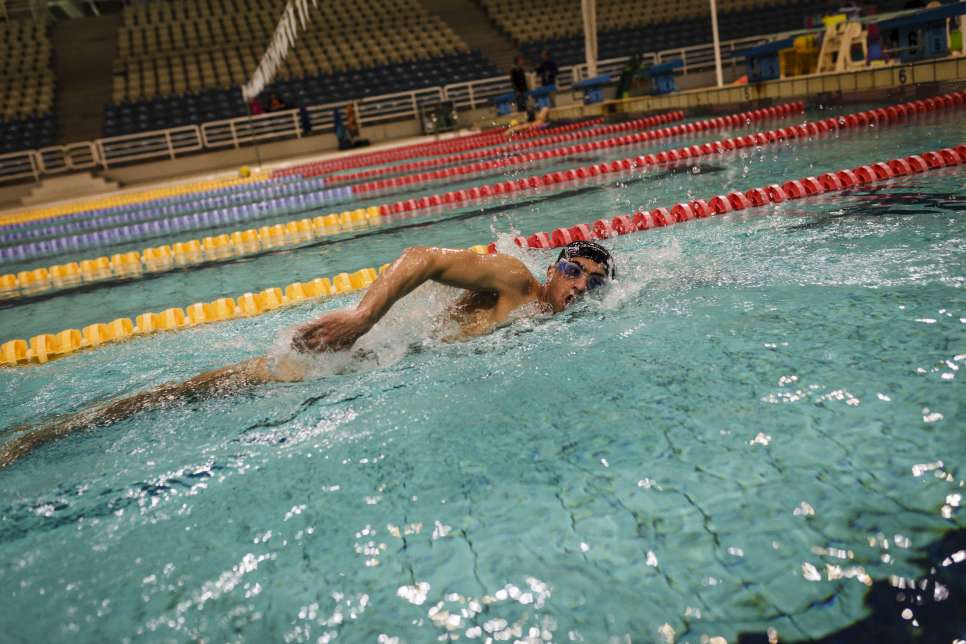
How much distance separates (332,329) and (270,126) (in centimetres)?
1924

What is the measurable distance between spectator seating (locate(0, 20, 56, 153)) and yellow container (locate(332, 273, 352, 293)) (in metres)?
17.4

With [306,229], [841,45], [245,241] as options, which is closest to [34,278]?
[245,241]

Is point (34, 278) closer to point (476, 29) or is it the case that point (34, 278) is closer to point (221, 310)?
point (221, 310)

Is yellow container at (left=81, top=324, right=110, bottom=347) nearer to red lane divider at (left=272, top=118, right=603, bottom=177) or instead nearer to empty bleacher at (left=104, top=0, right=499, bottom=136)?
red lane divider at (left=272, top=118, right=603, bottom=177)

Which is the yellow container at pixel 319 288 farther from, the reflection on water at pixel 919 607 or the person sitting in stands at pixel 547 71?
the person sitting in stands at pixel 547 71

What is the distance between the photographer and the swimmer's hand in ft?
8.05

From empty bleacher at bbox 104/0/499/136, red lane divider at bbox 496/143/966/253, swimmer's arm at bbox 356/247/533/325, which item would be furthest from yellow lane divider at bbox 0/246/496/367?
empty bleacher at bbox 104/0/499/136

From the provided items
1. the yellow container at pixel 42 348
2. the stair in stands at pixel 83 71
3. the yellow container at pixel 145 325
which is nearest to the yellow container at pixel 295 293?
the yellow container at pixel 145 325

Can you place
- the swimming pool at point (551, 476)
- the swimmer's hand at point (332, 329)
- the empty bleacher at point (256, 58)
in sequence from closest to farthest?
the swimming pool at point (551, 476) < the swimmer's hand at point (332, 329) < the empty bleacher at point (256, 58)

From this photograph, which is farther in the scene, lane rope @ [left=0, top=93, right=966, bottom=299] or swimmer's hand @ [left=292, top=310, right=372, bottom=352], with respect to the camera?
lane rope @ [left=0, top=93, right=966, bottom=299]

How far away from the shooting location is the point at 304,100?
2048 centimetres

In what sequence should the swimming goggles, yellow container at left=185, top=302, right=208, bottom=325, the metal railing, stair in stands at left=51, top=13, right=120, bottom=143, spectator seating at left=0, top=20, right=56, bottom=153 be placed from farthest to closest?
stair in stands at left=51, top=13, right=120, bottom=143 → spectator seating at left=0, top=20, right=56, bottom=153 → the metal railing → yellow container at left=185, top=302, right=208, bottom=325 → the swimming goggles

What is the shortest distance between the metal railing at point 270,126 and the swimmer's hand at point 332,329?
16.5 meters

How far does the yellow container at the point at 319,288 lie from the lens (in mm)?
5043
